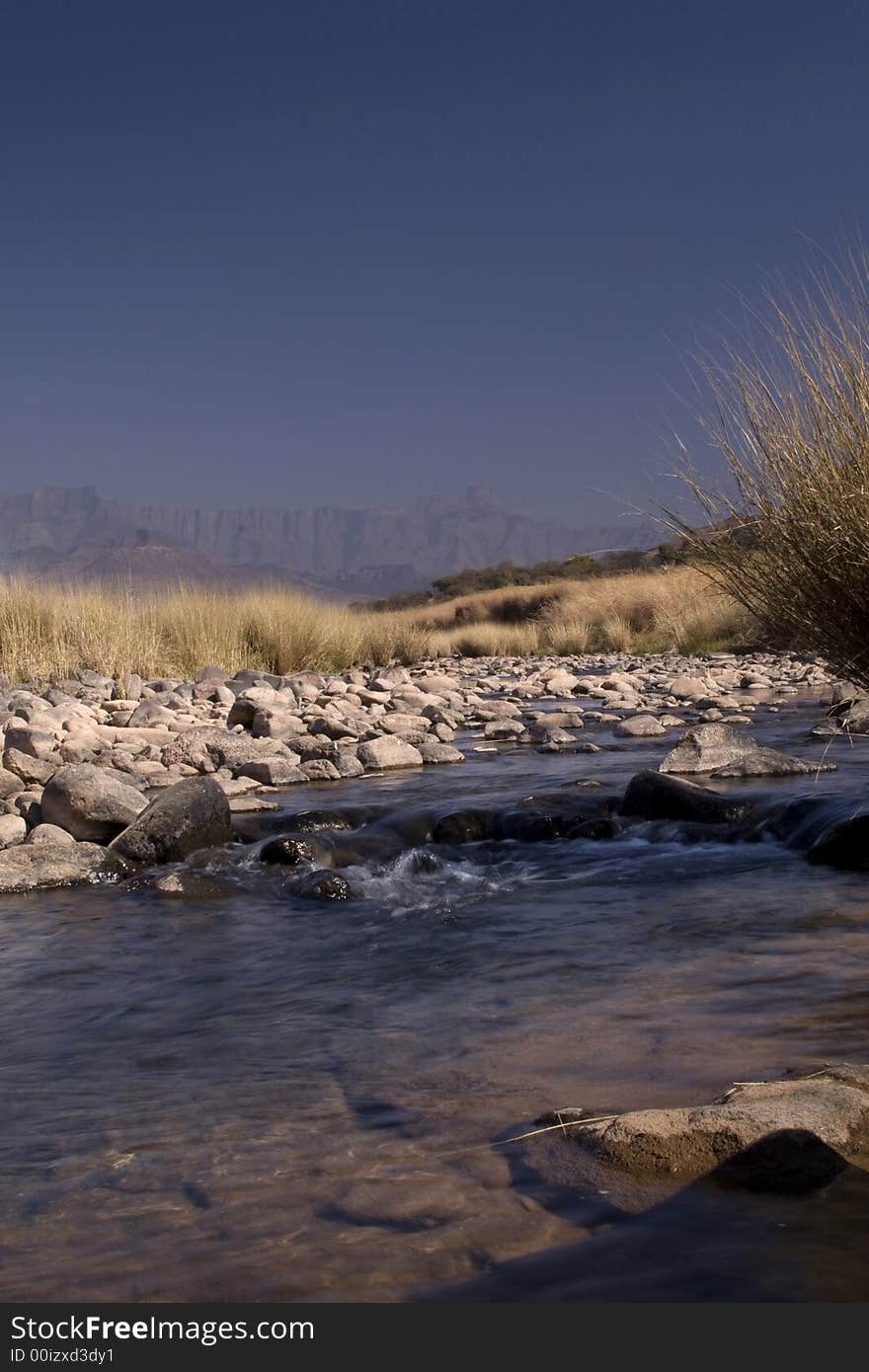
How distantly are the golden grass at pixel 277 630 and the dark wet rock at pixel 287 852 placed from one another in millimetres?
2486

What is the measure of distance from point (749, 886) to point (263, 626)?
10.5 meters

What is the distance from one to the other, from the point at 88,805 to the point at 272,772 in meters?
1.99

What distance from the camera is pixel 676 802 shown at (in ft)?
17.3

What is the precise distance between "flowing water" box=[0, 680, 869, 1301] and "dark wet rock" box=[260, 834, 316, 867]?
82mm

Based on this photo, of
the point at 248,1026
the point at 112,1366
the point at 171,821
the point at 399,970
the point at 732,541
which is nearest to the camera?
the point at 112,1366

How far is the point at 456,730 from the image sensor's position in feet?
31.1

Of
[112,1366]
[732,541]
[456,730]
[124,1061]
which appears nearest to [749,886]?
[732,541]

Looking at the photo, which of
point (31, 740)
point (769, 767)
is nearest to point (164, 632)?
point (31, 740)

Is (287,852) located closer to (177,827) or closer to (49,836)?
(177,827)

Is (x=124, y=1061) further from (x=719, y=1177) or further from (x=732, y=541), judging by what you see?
(x=732, y=541)

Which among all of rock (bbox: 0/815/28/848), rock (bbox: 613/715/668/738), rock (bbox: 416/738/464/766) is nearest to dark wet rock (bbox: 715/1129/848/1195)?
rock (bbox: 0/815/28/848)

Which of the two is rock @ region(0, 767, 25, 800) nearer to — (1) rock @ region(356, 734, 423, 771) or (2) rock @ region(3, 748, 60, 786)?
(2) rock @ region(3, 748, 60, 786)

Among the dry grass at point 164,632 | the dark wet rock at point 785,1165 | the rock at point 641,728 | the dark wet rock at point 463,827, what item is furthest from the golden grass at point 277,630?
the dark wet rock at point 785,1165

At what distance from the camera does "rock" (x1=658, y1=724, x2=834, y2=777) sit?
20.2 feet
